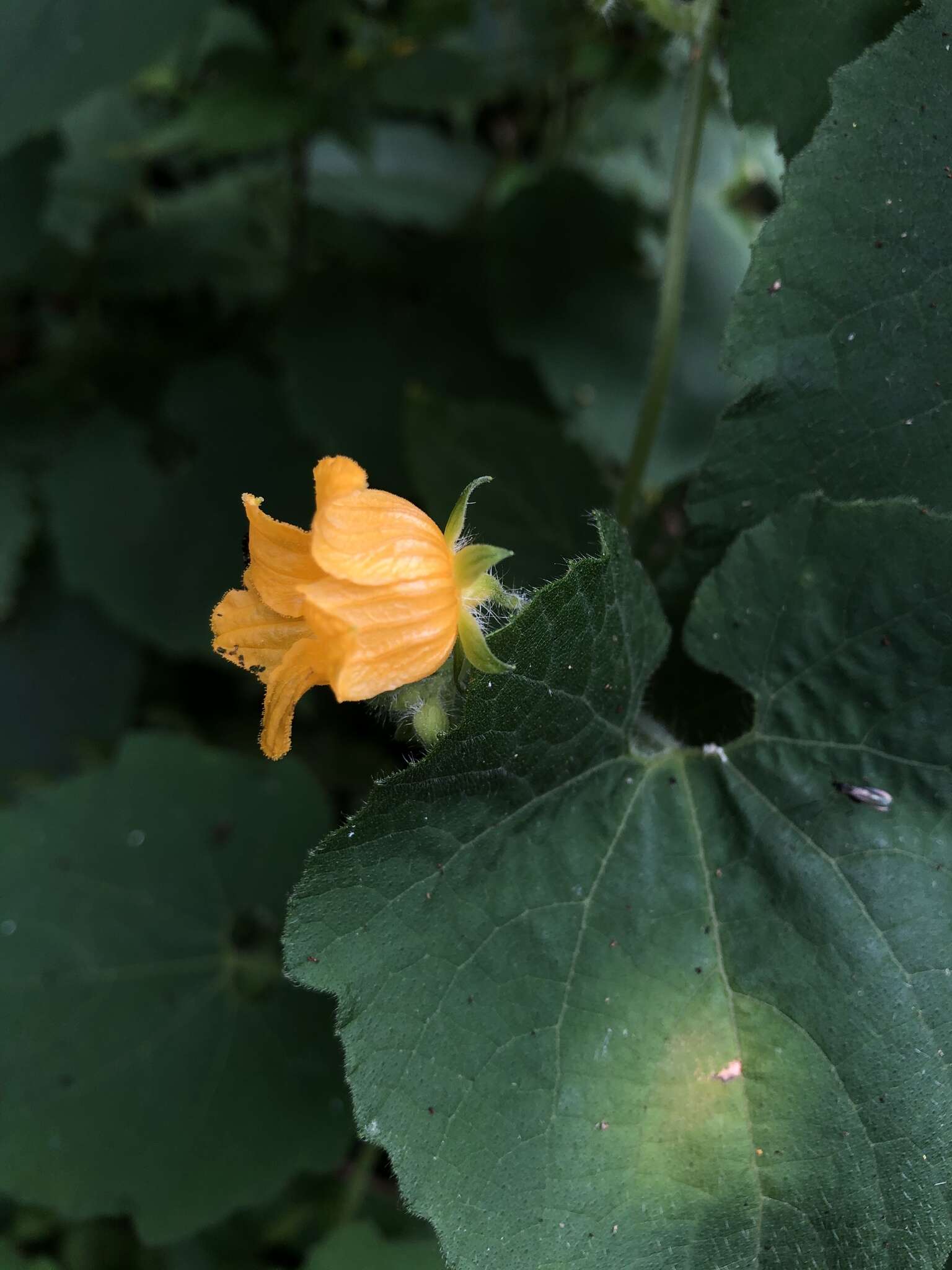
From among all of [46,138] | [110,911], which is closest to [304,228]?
[46,138]

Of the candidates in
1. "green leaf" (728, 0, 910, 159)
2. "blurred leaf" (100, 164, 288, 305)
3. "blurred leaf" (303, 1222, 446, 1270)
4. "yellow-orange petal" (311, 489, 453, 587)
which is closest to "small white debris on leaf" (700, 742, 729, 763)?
"yellow-orange petal" (311, 489, 453, 587)

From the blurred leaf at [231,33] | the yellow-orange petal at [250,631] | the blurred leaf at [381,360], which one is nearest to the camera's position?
the yellow-orange petal at [250,631]

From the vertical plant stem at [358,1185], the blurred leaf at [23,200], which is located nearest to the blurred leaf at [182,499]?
the blurred leaf at [23,200]

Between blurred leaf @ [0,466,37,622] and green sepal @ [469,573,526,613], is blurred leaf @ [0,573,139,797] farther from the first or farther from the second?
green sepal @ [469,573,526,613]

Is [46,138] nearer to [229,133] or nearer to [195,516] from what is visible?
[229,133]

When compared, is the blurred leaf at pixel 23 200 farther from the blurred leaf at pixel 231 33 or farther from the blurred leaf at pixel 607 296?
the blurred leaf at pixel 607 296

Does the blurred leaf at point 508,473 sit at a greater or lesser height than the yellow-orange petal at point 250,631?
lesser
